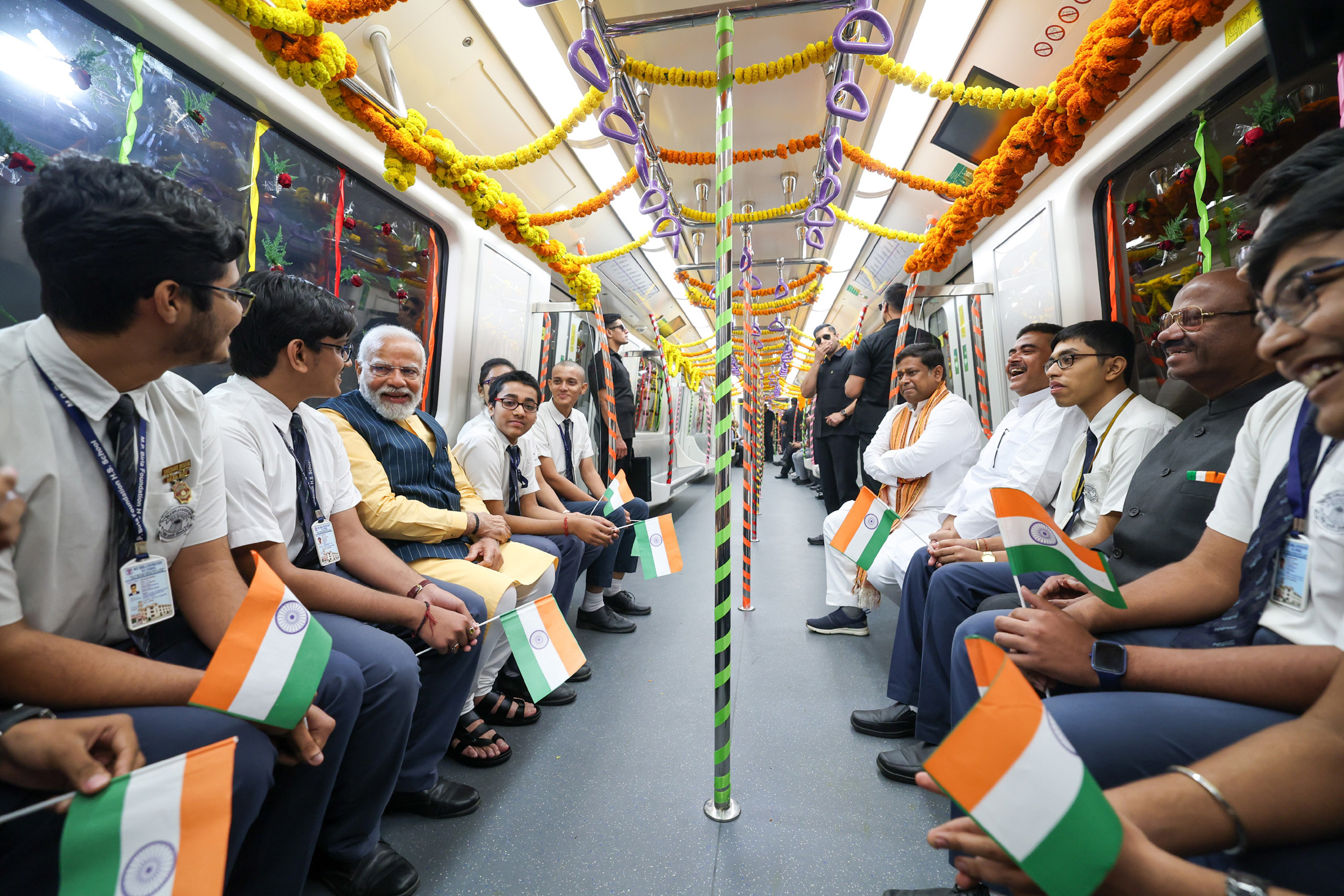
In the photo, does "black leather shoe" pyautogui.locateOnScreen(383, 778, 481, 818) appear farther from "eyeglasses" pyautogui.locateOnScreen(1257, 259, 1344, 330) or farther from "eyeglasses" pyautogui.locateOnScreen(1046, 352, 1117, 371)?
"eyeglasses" pyautogui.locateOnScreen(1046, 352, 1117, 371)

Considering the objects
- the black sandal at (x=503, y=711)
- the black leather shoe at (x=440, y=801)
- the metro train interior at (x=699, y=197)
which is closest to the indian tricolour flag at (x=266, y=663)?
the metro train interior at (x=699, y=197)

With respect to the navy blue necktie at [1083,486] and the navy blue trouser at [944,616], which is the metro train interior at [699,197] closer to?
the navy blue trouser at [944,616]

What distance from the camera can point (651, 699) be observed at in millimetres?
2252

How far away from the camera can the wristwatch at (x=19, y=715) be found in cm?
78

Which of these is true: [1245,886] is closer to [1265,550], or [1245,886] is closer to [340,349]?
[1265,550]

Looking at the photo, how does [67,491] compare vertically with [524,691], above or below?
above

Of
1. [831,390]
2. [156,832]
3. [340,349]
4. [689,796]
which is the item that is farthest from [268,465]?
[831,390]

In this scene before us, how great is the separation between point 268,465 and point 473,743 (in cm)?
111

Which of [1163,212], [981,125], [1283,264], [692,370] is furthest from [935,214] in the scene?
[692,370]

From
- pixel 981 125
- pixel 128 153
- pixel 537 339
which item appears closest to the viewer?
pixel 128 153

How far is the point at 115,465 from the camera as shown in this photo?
101 cm

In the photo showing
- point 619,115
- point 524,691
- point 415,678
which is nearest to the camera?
point 415,678

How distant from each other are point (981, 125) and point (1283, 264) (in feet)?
10.2

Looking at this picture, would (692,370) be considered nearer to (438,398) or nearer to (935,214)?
(935,214)
